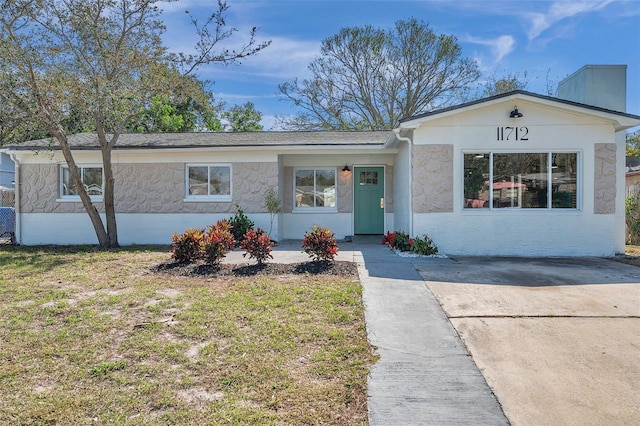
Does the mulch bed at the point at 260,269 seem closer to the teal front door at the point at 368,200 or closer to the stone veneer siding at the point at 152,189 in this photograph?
the stone veneer siding at the point at 152,189

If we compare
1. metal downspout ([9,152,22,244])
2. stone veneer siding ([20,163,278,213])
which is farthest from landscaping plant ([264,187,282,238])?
metal downspout ([9,152,22,244])

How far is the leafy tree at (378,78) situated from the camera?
2222 cm

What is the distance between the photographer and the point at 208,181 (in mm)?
11852

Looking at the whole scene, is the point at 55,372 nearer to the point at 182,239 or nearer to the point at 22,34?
the point at 182,239

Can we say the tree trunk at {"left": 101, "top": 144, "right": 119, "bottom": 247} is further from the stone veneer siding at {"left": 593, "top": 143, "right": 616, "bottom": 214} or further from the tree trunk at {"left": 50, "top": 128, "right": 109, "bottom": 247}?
the stone veneer siding at {"left": 593, "top": 143, "right": 616, "bottom": 214}

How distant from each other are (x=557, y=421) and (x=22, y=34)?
12472mm

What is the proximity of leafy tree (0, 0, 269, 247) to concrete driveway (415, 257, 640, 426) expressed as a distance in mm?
8411

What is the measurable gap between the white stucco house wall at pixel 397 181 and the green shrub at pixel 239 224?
307 mm

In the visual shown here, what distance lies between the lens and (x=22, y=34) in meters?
9.33

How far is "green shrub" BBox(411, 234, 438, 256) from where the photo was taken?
895cm

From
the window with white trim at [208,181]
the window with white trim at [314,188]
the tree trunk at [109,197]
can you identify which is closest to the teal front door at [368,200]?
the window with white trim at [314,188]

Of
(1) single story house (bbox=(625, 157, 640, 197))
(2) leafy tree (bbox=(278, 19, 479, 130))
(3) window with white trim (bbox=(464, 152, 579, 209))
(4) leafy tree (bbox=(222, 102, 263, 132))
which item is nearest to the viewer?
(3) window with white trim (bbox=(464, 152, 579, 209))

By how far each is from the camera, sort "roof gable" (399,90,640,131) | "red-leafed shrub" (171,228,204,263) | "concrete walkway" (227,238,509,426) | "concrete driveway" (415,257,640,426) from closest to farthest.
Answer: "concrete walkway" (227,238,509,426)
"concrete driveway" (415,257,640,426)
"red-leafed shrub" (171,228,204,263)
"roof gable" (399,90,640,131)

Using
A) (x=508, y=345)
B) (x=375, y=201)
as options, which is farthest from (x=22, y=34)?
(x=508, y=345)
